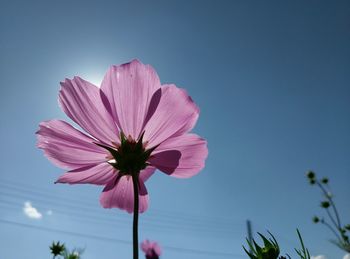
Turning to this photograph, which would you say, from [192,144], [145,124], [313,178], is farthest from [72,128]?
[313,178]

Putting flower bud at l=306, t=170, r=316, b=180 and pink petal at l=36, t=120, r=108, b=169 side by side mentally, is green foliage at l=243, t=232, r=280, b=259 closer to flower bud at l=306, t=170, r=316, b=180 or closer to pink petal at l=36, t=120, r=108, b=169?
pink petal at l=36, t=120, r=108, b=169

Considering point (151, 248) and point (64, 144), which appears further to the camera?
point (151, 248)

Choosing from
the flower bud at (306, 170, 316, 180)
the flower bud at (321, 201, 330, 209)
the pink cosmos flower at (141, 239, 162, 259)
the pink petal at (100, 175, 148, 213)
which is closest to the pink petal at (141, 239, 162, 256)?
the pink cosmos flower at (141, 239, 162, 259)

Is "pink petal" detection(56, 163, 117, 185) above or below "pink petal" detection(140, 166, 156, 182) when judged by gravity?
below

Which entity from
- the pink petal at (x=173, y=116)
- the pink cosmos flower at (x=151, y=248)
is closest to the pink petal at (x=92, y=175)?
the pink petal at (x=173, y=116)

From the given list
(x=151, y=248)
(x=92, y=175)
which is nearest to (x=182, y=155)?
(x=92, y=175)

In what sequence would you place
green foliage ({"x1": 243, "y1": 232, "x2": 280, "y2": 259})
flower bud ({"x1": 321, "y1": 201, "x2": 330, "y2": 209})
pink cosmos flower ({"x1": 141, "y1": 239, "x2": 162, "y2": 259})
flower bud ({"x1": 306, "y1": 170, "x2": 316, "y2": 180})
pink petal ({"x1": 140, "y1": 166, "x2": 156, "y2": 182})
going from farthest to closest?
flower bud ({"x1": 306, "y1": 170, "x2": 316, "y2": 180}) → flower bud ({"x1": 321, "y1": 201, "x2": 330, "y2": 209}) → pink cosmos flower ({"x1": 141, "y1": 239, "x2": 162, "y2": 259}) → pink petal ({"x1": 140, "y1": 166, "x2": 156, "y2": 182}) → green foliage ({"x1": 243, "y1": 232, "x2": 280, "y2": 259})

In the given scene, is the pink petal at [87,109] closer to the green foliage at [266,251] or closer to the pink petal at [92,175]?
the pink petal at [92,175]

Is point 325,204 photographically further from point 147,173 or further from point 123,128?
point 123,128
